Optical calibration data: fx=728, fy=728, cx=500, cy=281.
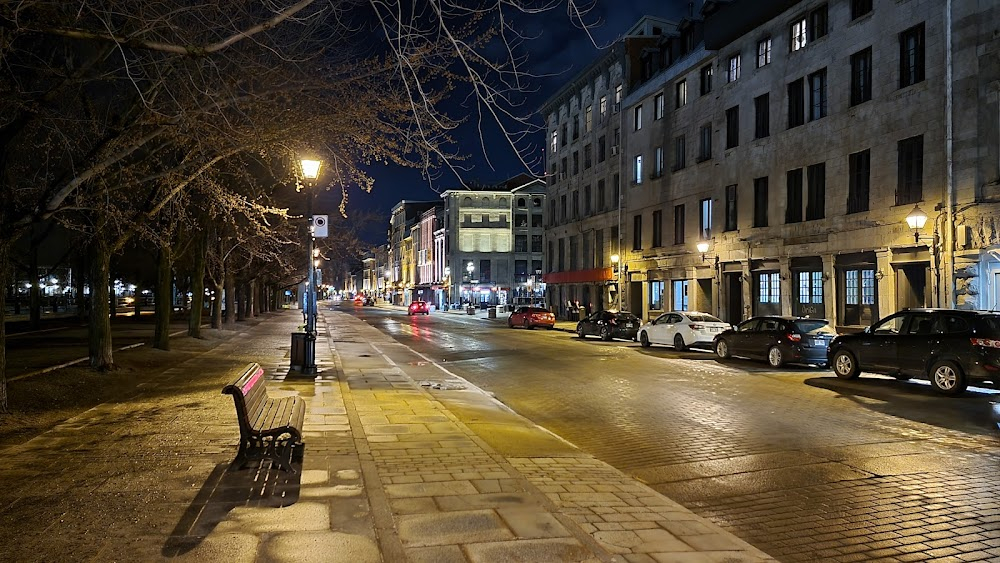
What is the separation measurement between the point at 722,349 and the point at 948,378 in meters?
8.48

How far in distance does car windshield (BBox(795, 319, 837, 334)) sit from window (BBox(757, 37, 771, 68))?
16276 millimetres

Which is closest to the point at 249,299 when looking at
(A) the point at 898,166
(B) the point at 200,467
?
(A) the point at 898,166

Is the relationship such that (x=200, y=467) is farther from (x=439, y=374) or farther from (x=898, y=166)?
(x=898, y=166)

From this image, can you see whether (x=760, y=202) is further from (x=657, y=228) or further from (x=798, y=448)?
(x=798, y=448)

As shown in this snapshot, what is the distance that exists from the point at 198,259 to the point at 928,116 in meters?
24.9

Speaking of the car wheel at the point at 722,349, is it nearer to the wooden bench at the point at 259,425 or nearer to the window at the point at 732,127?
the window at the point at 732,127

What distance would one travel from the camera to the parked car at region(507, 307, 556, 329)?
42.4 m

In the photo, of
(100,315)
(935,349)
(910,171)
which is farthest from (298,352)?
(910,171)

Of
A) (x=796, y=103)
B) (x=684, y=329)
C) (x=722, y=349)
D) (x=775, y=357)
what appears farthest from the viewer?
(x=796, y=103)

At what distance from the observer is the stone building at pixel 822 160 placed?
72.5 feet

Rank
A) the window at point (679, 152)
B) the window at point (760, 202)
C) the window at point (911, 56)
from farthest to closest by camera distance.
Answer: the window at point (679, 152) → the window at point (760, 202) → the window at point (911, 56)

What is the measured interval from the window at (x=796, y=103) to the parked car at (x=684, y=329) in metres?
10.2

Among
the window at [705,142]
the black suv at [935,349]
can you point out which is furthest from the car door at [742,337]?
the window at [705,142]

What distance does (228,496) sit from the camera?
20.5 feet
